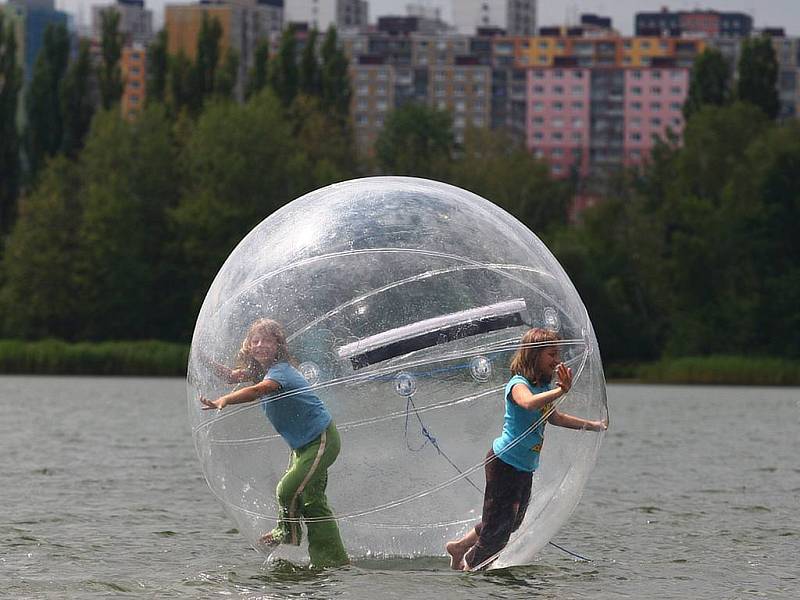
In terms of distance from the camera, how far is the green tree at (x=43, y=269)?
68.3 m

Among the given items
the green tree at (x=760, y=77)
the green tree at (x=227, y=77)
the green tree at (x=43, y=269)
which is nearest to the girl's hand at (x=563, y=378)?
the green tree at (x=43, y=269)

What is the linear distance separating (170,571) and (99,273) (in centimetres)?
5855

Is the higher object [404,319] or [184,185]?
[404,319]

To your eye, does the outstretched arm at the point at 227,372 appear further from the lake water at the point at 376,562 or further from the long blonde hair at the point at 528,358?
the long blonde hair at the point at 528,358

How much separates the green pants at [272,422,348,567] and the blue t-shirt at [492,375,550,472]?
1.08 meters

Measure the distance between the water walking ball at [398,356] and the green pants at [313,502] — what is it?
0.07 meters

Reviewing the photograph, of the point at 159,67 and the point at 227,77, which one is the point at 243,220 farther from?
the point at 159,67

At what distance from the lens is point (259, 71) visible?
80875 mm

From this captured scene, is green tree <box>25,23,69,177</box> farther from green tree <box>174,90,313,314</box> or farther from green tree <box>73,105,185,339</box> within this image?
green tree <box>174,90,313,314</box>

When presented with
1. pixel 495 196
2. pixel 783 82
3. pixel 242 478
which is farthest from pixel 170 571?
pixel 783 82

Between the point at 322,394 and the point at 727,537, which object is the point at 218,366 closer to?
the point at 322,394

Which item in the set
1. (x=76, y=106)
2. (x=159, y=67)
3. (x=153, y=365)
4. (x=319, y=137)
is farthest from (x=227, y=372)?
(x=159, y=67)

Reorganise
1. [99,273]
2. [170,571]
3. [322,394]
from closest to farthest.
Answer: [322,394], [170,571], [99,273]

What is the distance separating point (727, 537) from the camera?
14.1 m
